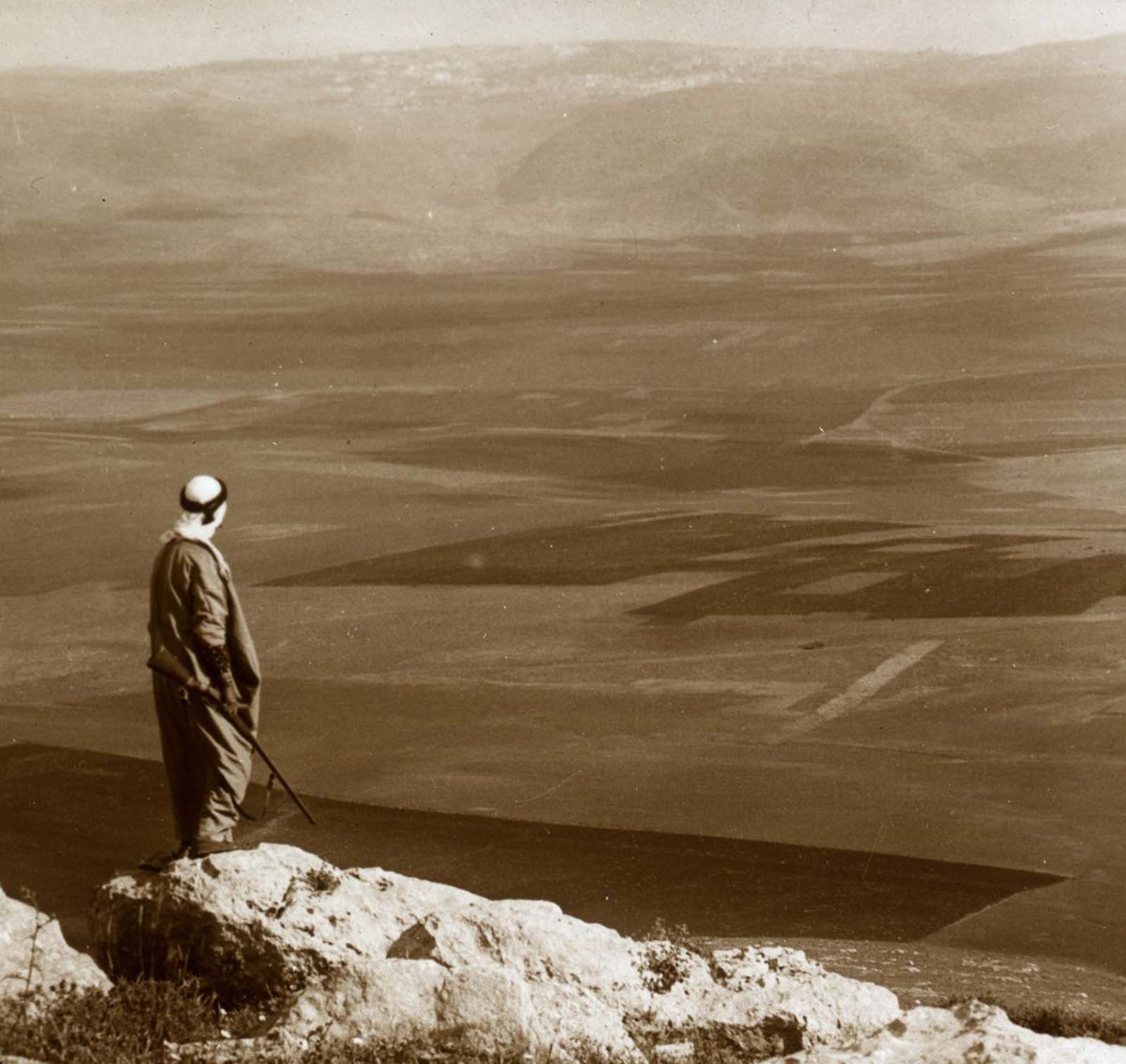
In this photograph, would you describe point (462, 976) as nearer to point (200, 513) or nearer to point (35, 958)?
point (35, 958)

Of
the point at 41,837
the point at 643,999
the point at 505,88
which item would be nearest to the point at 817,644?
the point at 41,837

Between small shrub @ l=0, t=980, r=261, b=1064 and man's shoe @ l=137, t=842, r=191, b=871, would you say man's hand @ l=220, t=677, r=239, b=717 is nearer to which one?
man's shoe @ l=137, t=842, r=191, b=871

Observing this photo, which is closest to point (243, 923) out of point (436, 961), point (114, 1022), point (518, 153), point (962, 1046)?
point (114, 1022)

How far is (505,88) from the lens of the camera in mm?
21984

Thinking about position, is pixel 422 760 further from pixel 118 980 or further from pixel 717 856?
pixel 118 980

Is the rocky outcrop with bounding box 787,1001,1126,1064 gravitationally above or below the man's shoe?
below

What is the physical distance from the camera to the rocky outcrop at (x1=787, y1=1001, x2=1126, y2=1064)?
6.29 meters

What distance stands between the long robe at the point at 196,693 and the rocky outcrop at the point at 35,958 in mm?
660

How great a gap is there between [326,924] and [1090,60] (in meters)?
14.6

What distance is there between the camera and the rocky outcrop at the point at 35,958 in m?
7.06

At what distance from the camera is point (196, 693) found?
7391 mm

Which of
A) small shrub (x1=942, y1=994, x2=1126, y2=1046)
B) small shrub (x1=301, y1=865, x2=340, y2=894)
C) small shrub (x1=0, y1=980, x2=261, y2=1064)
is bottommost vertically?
small shrub (x1=942, y1=994, x2=1126, y2=1046)

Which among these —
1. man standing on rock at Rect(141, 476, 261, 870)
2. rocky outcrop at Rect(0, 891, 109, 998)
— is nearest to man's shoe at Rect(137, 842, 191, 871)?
man standing on rock at Rect(141, 476, 261, 870)

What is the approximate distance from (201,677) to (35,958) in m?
1.31
